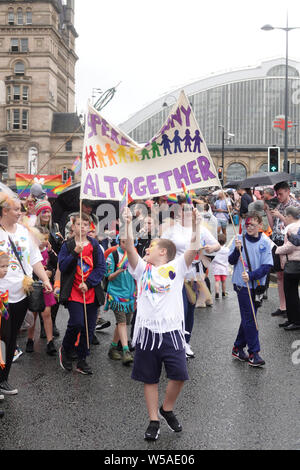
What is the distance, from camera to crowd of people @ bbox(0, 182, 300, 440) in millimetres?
4312

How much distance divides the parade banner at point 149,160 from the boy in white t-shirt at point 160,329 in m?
1.44

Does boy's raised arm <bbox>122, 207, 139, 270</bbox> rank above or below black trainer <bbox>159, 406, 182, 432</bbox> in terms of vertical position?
above

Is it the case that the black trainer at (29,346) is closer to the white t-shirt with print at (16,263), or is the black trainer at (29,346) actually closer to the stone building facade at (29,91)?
the white t-shirt with print at (16,263)

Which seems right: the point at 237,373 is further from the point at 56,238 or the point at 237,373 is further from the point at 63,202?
the point at 63,202

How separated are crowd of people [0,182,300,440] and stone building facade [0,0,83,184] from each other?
237ft

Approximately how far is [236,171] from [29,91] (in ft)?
115

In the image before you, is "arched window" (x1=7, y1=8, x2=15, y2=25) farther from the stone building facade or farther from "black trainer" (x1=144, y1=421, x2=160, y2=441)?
"black trainer" (x1=144, y1=421, x2=160, y2=441)

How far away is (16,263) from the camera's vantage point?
16.6 ft

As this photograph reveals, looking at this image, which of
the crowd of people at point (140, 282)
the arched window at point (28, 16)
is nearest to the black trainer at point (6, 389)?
the crowd of people at point (140, 282)

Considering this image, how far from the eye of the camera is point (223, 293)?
10.4 m

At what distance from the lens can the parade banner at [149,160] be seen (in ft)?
18.8

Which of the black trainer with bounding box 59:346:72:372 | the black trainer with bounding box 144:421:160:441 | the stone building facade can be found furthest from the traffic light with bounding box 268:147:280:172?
the stone building facade

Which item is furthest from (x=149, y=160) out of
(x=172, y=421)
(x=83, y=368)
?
(x=172, y=421)

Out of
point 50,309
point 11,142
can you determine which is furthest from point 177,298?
point 11,142
